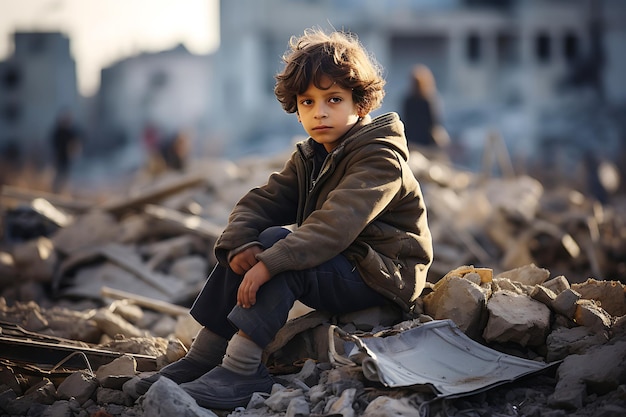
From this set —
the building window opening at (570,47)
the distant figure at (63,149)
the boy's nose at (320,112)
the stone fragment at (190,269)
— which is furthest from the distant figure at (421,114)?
the building window opening at (570,47)

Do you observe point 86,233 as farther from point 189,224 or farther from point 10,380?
point 10,380

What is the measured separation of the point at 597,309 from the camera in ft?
12.0

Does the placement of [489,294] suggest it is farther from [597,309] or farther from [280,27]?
[280,27]

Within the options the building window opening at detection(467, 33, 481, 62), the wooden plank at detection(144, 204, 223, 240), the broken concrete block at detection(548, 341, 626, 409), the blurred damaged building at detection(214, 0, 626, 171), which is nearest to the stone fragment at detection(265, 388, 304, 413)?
the broken concrete block at detection(548, 341, 626, 409)

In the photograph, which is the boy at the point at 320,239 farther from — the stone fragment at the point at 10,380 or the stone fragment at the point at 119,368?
the stone fragment at the point at 10,380

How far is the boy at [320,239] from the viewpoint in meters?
3.21

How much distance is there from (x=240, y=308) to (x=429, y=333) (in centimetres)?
80

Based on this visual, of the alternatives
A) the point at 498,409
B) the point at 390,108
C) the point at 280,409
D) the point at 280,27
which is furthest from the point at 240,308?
the point at 280,27

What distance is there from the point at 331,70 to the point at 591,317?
1514mm

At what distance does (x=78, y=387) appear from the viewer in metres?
Result: 3.48

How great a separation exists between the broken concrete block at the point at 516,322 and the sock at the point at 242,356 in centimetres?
101

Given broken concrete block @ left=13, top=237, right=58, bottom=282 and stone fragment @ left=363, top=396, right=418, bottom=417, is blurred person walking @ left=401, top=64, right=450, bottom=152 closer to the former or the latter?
broken concrete block @ left=13, top=237, right=58, bottom=282

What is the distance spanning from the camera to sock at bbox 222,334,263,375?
3221 millimetres

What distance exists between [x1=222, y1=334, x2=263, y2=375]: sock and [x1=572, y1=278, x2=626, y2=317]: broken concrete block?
1.65 meters
